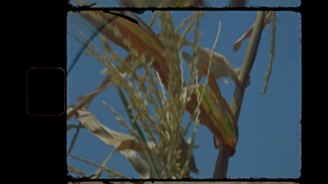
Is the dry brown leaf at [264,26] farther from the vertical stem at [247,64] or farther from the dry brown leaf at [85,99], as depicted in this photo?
the dry brown leaf at [85,99]

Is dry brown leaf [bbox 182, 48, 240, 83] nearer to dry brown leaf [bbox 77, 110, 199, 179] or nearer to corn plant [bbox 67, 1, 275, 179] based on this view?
corn plant [bbox 67, 1, 275, 179]

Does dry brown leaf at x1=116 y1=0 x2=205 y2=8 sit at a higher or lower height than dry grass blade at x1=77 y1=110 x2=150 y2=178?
higher

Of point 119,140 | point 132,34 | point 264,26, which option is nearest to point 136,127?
point 119,140

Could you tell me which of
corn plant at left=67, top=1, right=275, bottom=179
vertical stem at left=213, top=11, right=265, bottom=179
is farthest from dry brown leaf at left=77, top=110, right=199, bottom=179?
vertical stem at left=213, top=11, right=265, bottom=179

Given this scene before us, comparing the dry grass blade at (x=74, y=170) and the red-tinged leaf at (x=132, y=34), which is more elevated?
the red-tinged leaf at (x=132, y=34)

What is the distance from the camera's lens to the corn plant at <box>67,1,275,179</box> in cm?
50

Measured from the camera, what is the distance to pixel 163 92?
19.9 inches

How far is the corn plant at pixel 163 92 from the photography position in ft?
1.63

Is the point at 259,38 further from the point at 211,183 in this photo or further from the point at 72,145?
the point at 72,145

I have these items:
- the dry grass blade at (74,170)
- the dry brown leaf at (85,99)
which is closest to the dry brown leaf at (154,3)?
the dry brown leaf at (85,99)

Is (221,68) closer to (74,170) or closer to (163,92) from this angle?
(163,92)
